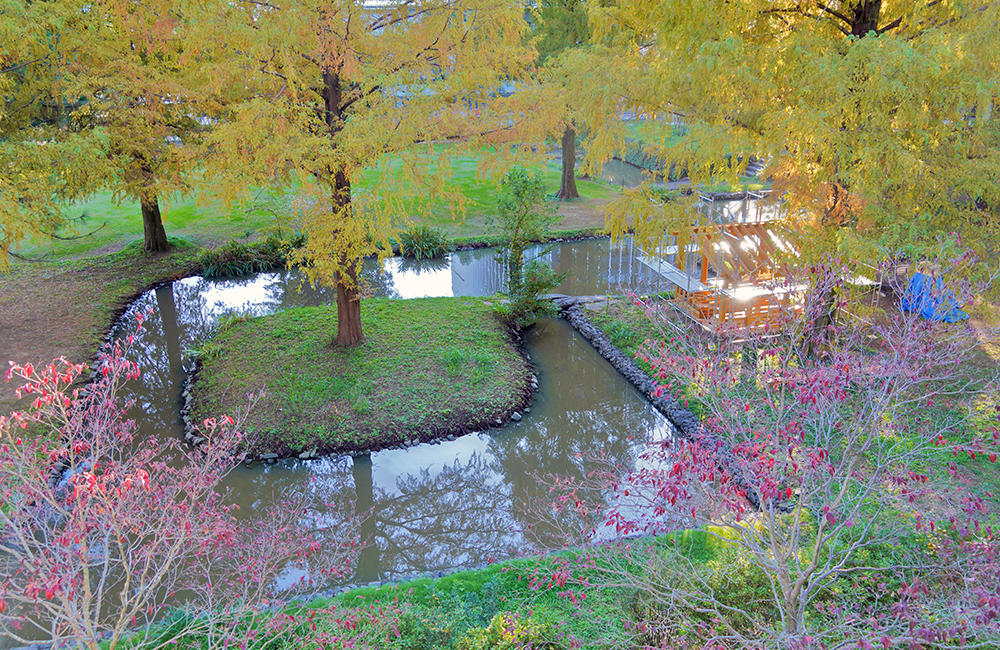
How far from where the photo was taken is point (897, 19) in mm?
8062

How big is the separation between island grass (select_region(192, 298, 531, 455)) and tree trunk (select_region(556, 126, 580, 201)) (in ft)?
31.7

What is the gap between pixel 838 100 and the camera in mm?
7207

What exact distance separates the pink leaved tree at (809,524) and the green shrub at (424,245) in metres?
10.3

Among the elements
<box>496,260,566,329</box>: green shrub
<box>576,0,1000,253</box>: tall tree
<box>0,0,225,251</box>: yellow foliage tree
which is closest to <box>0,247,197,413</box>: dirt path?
<box>0,0,225,251</box>: yellow foliage tree

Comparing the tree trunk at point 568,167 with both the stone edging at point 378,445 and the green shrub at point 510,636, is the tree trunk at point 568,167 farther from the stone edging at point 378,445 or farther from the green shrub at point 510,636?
the green shrub at point 510,636

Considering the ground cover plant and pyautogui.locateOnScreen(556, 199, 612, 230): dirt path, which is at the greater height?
pyautogui.locateOnScreen(556, 199, 612, 230): dirt path

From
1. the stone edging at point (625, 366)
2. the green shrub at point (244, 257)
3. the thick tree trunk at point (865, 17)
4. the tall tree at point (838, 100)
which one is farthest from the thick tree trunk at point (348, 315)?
the thick tree trunk at point (865, 17)

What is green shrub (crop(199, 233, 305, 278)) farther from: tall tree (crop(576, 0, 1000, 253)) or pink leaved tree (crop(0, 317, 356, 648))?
pink leaved tree (crop(0, 317, 356, 648))

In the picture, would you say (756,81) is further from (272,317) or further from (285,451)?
(272,317)

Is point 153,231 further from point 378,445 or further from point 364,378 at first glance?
point 378,445

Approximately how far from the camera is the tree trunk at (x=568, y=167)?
20.2 meters

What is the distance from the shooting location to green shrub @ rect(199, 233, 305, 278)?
49.5 feet

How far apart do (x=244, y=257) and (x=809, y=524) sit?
1304 centimetres

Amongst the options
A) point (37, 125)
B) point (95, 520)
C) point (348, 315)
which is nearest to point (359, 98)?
point (348, 315)
